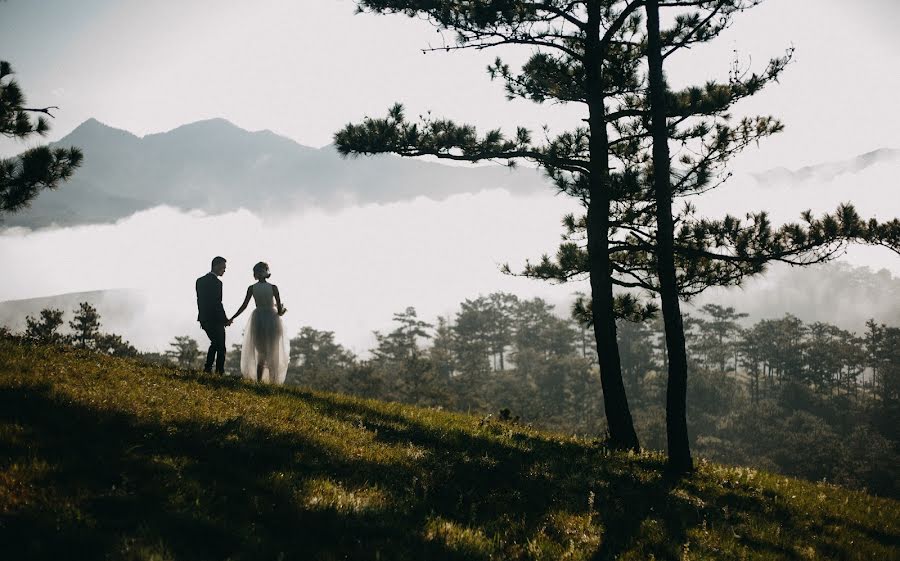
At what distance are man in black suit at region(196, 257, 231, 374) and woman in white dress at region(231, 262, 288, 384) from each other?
406mm

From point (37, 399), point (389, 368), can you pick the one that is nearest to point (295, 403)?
point (37, 399)

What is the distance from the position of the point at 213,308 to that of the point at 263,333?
4.38 feet

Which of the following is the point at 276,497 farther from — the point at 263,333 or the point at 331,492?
the point at 263,333

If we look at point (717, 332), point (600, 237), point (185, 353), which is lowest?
point (185, 353)

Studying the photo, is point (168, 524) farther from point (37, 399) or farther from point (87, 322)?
point (87, 322)

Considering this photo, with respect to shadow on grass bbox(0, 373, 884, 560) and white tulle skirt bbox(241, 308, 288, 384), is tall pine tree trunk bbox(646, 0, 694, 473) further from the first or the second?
white tulle skirt bbox(241, 308, 288, 384)

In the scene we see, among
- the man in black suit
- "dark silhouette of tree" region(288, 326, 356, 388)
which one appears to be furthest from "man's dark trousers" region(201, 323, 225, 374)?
"dark silhouette of tree" region(288, 326, 356, 388)

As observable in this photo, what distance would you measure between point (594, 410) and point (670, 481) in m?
77.8

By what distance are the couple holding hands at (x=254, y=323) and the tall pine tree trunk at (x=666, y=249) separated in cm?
865

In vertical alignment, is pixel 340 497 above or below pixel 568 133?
below

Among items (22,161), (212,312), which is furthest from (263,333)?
(22,161)

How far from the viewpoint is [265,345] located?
12547 millimetres

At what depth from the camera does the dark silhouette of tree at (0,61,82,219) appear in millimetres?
12852

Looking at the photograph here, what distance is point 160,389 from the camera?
834 centimetres
